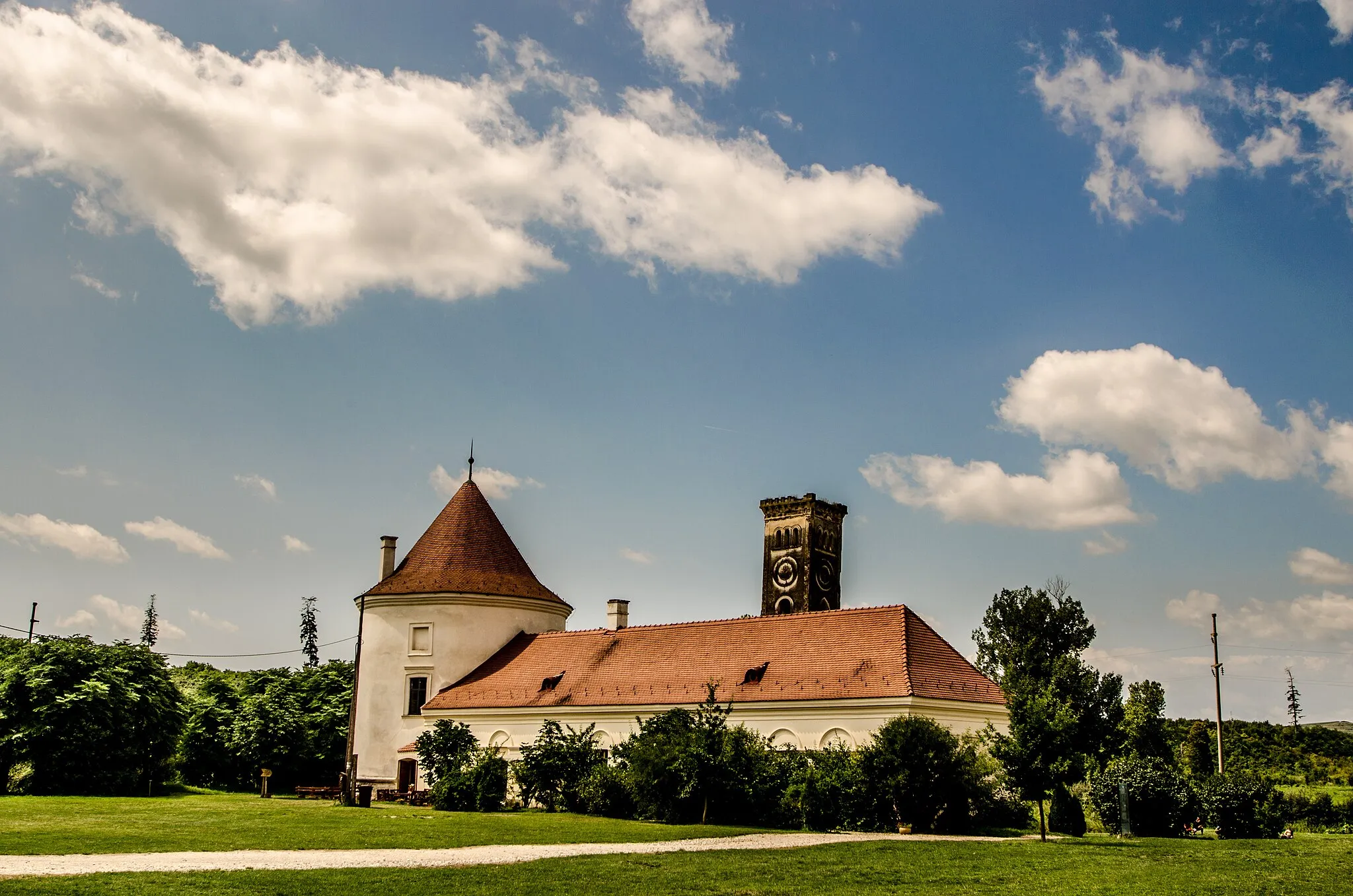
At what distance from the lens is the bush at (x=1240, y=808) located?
2755 centimetres

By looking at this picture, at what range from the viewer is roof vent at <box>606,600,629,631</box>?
44312mm

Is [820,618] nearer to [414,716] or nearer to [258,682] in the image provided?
[414,716]

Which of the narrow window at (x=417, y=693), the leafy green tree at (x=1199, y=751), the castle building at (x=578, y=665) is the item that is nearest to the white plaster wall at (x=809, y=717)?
the castle building at (x=578, y=665)

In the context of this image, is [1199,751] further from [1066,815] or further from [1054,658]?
[1066,815]

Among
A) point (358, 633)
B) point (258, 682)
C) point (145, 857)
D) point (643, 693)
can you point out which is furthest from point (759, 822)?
point (258, 682)

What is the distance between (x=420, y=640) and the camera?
148 feet

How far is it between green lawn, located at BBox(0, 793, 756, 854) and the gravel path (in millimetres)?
979

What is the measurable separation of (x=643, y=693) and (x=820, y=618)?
6402 millimetres

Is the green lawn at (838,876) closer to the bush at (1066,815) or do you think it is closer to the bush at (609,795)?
the bush at (1066,815)

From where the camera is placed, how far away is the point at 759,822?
2956 cm

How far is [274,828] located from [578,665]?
1690 cm

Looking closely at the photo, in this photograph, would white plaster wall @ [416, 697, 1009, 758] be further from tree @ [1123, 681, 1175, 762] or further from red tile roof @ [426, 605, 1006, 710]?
tree @ [1123, 681, 1175, 762]

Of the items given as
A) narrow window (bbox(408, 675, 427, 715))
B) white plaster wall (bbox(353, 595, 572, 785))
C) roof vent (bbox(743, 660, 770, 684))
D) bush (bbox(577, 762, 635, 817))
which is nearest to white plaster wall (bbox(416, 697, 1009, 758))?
roof vent (bbox(743, 660, 770, 684))

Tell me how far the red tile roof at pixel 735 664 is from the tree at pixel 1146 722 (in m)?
15.5
